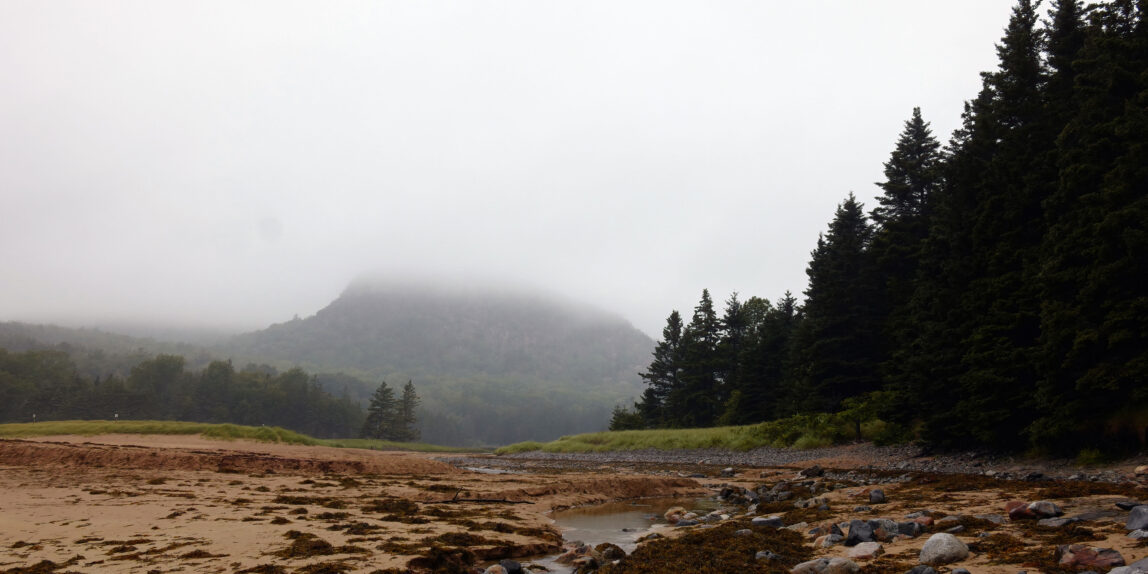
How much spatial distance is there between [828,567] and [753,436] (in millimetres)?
39428

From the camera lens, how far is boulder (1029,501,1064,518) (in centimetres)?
923

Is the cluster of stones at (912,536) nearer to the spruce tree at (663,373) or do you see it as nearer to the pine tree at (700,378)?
the pine tree at (700,378)

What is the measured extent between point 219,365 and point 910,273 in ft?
526

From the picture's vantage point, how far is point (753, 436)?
44688 mm

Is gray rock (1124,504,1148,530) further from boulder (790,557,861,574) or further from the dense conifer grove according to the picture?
the dense conifer grove

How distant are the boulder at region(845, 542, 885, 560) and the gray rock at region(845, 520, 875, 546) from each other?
537mm

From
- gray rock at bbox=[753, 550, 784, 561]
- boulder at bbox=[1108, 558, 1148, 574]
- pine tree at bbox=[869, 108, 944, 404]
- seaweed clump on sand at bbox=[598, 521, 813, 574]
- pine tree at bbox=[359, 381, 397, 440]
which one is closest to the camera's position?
boulder at bbox=[1108, 558, 1148, 574]

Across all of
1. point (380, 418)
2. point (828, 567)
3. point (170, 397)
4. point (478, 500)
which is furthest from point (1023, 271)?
point (170, 397)

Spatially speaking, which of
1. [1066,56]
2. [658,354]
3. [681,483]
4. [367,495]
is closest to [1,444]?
[367,495]

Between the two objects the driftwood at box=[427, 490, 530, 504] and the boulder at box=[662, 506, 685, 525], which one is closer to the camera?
the boulder at box=[662, 506, 685, 525]

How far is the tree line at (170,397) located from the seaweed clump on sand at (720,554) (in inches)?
5261

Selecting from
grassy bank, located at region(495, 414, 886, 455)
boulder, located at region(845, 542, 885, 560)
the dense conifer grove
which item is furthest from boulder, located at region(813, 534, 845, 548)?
the dense conifer grove

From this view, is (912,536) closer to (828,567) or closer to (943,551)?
(943,551)

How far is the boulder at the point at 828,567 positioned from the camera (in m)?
7.71
